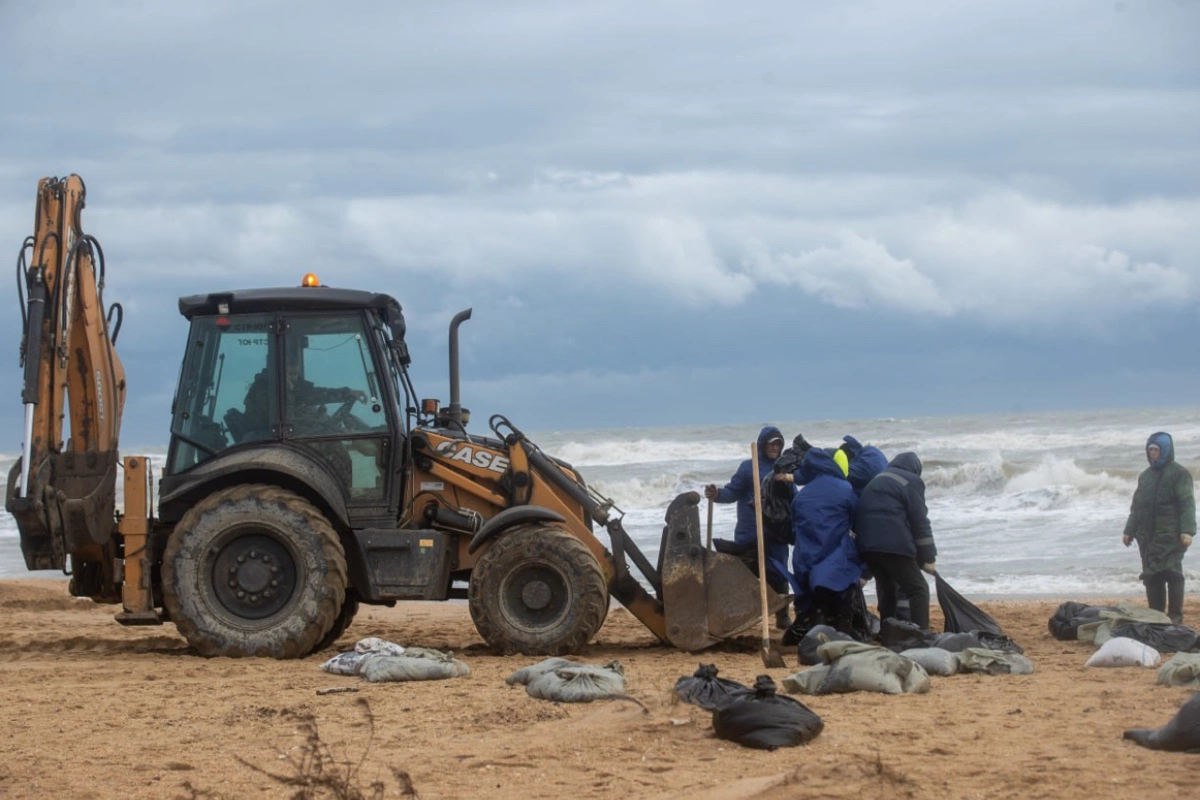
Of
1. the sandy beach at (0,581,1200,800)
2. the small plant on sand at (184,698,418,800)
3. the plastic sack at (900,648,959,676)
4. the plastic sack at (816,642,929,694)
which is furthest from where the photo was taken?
the plastic sack at (900,648,959,676)

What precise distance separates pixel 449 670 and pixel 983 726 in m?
3.41

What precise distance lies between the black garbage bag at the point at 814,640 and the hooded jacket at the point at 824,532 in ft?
2.18

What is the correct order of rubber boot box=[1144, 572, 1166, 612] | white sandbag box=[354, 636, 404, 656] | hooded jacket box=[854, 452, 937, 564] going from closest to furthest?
white sandbag box=[354, 636, 404, 656] < hooded jacket box=[854, 452, 937, 564] < rubber boot box=[1144, 572, 1166, 612]

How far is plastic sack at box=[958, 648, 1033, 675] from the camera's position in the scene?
28.4 ft

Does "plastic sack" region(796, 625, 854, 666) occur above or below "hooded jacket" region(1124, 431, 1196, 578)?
below

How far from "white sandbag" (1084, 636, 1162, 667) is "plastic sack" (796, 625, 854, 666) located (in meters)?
1.55

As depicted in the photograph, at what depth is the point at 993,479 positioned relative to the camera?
28.3 m

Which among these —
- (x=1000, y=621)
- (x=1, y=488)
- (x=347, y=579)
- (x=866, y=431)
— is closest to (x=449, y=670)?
(x=347, y=579)

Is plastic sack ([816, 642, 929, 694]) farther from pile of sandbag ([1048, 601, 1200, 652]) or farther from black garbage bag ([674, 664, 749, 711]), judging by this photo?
pile of sandbag ([1048, 601, 1200, 652])

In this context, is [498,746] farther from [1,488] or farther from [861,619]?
[1,488]

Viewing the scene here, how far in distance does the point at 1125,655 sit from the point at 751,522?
9.19 feet

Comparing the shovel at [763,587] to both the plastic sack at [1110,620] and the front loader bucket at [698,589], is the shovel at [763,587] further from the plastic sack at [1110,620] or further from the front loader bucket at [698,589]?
the plastic sack at [1110,620]

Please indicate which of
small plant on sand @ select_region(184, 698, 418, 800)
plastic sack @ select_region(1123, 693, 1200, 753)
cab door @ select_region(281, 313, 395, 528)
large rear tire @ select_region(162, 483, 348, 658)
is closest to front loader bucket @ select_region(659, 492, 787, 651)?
cab door @ select_region(281, 313, 395, 528)

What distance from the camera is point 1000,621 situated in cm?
1184
